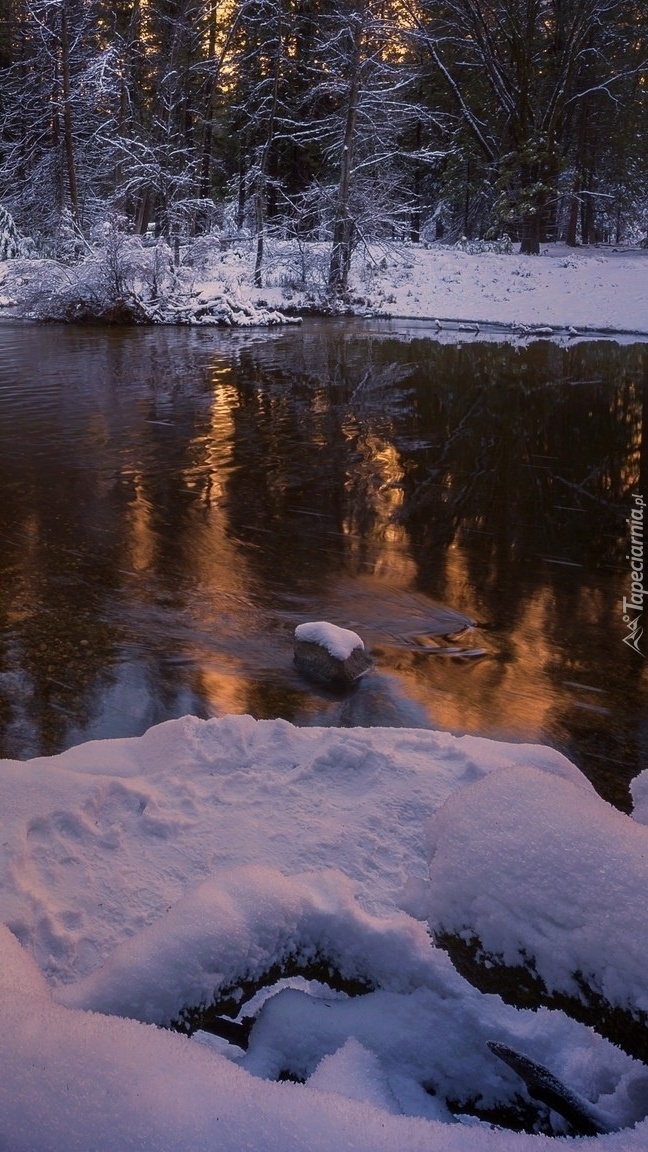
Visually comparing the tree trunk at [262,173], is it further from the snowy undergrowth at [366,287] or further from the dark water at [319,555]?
the dark water at [319,555]

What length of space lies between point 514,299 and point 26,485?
21.4 meters

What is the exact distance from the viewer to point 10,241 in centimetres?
3275

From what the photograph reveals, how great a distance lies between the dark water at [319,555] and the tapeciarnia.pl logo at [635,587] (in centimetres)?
8

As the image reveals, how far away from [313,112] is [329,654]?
34516 millimetres

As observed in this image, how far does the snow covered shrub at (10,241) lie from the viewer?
107 ft

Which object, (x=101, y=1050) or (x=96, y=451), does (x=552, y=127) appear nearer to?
(x=96, y=451)

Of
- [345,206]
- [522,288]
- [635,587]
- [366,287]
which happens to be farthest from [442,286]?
→ [635,587]

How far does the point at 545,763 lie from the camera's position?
3938 mm

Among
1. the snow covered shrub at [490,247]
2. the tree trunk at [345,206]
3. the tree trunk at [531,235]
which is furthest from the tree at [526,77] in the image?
the tree trunk at [345,206]

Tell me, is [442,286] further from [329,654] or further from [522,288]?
[329,654]

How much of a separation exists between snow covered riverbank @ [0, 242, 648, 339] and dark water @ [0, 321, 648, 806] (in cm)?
1041

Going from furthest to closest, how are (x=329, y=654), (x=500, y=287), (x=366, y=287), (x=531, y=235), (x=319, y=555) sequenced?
(x=531, y=235) → (x=366, y=287) → (x=500, y=287) → (x=319, y=555) → (x=329, y=654)

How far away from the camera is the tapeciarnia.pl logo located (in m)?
6.12

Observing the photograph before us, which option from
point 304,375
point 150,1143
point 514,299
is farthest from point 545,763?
point 514,299
